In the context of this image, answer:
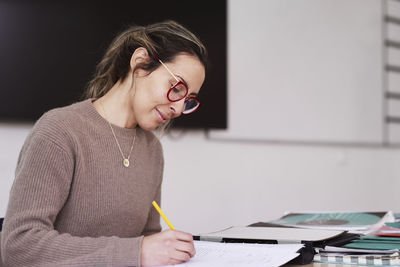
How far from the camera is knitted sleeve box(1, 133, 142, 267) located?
32.5 inches

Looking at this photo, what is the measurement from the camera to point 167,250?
824 mm

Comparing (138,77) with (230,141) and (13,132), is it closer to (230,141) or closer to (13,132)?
(13,132)

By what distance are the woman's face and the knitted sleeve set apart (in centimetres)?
23

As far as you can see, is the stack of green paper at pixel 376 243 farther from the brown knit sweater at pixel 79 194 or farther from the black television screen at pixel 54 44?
the black television screen at pixel 54 44

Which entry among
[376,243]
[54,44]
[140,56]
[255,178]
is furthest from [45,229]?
[255,178]

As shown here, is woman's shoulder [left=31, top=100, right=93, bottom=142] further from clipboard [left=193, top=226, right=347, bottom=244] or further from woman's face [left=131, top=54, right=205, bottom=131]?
clipboard [left=193, top=226, right=347, bottom=244]

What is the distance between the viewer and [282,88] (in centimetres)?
312

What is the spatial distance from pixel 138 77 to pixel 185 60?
0.12 meters

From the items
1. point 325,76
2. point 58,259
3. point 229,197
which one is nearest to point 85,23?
point 229,197

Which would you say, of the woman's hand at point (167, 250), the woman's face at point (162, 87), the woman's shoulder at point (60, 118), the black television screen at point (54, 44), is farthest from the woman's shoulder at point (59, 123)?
the black television screen at point (54, 44)

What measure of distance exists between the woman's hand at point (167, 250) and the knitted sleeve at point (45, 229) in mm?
16

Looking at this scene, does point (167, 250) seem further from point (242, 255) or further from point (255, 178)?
point (255, 178)

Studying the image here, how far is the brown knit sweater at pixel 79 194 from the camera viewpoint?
2.77ft

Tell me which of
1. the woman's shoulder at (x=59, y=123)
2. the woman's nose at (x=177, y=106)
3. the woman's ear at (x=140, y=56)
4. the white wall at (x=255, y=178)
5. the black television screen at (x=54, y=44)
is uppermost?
the black television screen at (x=54, y=44)
